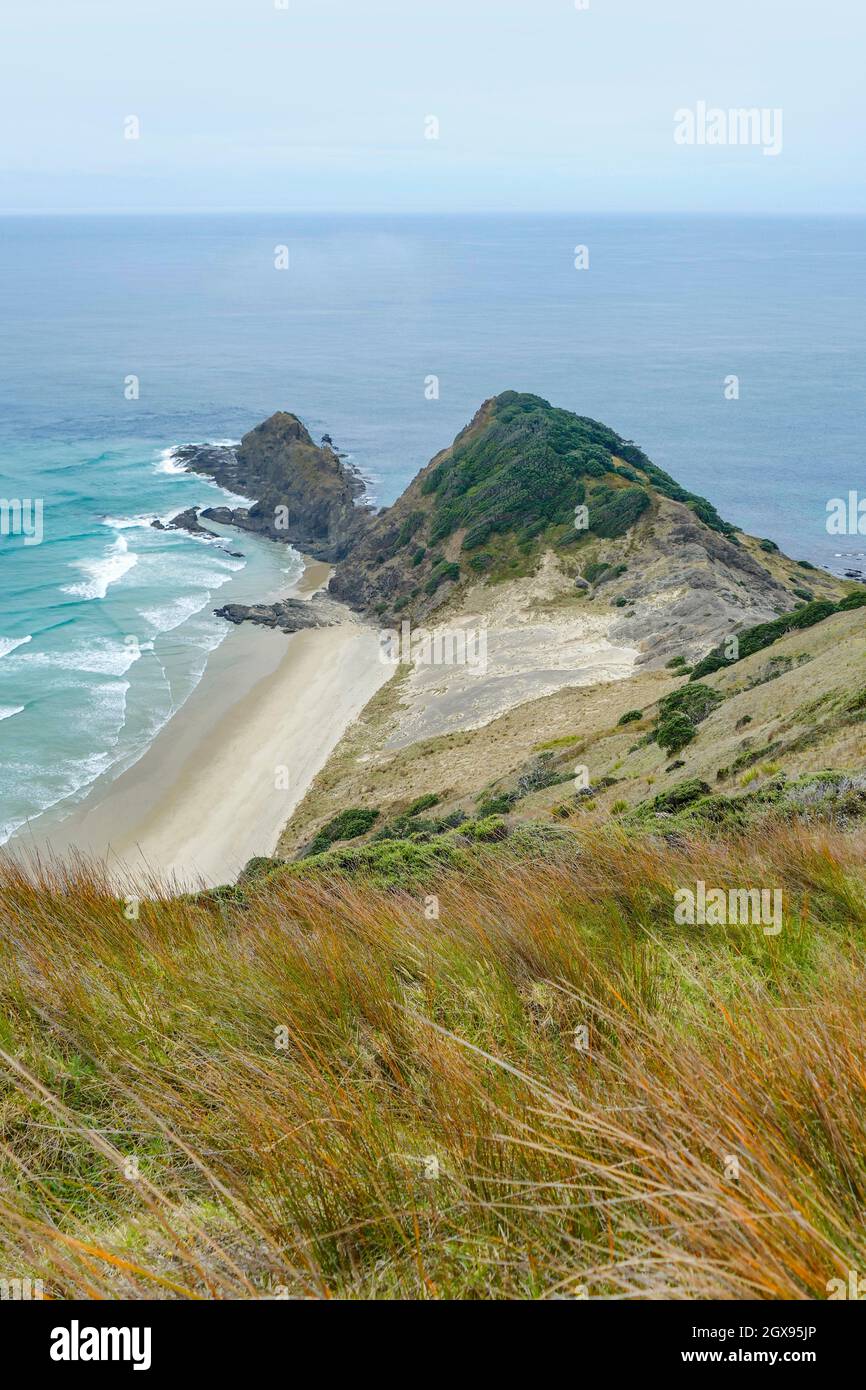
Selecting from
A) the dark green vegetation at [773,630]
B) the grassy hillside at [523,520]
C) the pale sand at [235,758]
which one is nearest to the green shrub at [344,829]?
the pale sand at [235,758]

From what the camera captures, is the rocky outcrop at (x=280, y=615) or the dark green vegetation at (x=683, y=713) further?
the rocky outcrop at (x=280, y=615)

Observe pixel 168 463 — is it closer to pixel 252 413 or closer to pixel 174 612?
pixel 252 413

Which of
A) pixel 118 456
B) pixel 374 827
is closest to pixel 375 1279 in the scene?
pixel 374 827

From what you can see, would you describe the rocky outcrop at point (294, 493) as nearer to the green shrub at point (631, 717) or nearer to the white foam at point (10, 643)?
the white foam at point (10, 643)

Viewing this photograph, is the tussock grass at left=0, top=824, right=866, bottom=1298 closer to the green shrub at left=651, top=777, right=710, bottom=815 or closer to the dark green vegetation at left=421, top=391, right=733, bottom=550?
the green shrub at left=651, top=777, right=710, bottom=815

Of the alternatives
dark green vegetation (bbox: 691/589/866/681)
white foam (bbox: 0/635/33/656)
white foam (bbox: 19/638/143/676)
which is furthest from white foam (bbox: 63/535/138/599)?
dark green vegetation (bbox: 691/589/866/681)

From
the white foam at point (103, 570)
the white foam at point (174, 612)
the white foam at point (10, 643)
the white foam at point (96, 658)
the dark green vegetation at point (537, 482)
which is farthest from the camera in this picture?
the white foam at point (103, 570)
